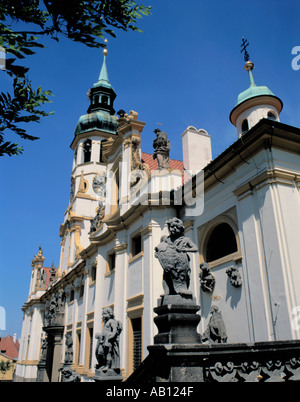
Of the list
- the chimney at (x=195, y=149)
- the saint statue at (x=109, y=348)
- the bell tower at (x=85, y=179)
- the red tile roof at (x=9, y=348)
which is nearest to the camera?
the saint statue at (x=109, y=348)

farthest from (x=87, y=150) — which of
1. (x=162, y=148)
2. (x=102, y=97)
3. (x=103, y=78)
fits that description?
(x=162, y=148)

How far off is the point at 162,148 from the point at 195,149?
1845 mm

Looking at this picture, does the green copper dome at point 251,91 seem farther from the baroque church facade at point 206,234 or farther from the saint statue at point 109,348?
the saint statue at point 109,348

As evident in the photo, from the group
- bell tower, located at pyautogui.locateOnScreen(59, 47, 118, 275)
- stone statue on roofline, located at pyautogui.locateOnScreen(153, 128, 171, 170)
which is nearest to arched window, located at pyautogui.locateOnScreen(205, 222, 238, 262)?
stone statue on roofline, located at pyautogui.locateOnScreen(153, 128, 171, 170)

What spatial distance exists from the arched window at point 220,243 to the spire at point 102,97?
30.7 meters

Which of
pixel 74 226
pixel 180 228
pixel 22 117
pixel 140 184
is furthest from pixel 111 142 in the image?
pixel 22 117

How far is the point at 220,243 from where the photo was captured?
37.3 feet

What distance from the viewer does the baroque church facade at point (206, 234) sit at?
8742 mm

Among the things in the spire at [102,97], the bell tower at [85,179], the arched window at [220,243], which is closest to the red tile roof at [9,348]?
the bell tower at [85,179]

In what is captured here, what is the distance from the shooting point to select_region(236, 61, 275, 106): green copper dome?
1980cm

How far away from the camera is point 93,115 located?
36781 mm

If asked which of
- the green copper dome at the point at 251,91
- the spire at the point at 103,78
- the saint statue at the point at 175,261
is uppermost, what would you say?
the spire at the point at 103,78

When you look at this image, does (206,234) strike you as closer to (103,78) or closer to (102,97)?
(102,97)
